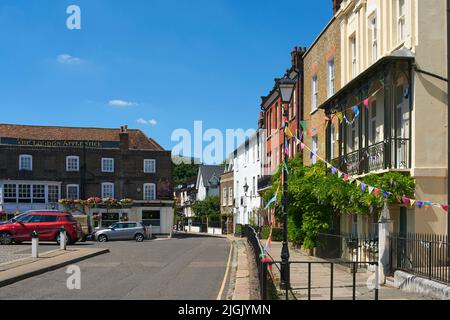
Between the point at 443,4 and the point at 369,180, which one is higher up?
the point at 443,4

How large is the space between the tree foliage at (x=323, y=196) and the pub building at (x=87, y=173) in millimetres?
28715

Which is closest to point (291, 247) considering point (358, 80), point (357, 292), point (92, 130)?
point (358, 80)

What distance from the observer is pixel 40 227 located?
32.4 metres

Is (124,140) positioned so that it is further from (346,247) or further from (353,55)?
(346,247)

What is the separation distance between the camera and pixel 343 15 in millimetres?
23719

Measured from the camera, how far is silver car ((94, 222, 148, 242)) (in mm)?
42031

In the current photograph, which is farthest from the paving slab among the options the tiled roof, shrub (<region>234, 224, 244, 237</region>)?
the tiled roof

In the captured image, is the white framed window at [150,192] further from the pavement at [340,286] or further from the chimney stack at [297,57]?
the pavement at [340,286]

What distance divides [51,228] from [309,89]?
1526 centimetres

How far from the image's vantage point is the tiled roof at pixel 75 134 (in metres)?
57.5

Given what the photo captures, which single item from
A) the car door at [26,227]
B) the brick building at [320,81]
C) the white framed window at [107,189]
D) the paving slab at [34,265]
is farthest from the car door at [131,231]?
the paving slab at [34,265]

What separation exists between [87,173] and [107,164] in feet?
6.64
